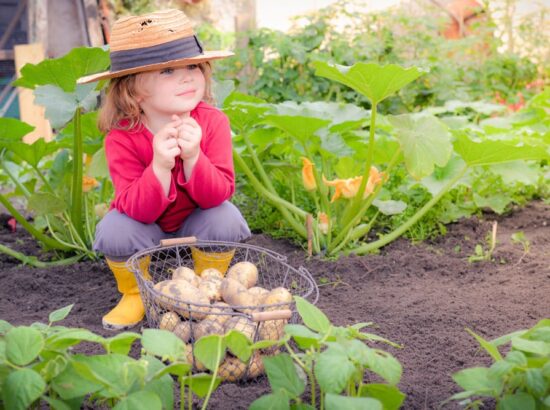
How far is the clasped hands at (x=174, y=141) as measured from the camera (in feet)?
7.57

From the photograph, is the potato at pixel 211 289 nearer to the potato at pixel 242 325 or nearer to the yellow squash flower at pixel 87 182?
the potato at pixel 242 325

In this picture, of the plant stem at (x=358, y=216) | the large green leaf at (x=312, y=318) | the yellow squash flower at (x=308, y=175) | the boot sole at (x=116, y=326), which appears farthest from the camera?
the yellow squash flower at (x=308, y=175)

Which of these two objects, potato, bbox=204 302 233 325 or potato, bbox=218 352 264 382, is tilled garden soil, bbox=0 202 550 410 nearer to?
potato, bbox=218 352 264 382

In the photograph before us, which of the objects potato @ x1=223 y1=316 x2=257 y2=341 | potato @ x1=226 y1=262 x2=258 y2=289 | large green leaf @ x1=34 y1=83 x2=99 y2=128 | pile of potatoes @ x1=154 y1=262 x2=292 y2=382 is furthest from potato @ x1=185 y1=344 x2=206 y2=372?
large green leaf @ x1=34 y1=83 x2=99 y2=128

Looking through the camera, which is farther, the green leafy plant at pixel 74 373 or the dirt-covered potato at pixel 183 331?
the dirt-covered potato at pixel 183 331

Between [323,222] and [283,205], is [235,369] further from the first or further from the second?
[283,205]

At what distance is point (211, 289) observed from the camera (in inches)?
86.0

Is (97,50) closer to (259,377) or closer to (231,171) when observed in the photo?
(231,171)

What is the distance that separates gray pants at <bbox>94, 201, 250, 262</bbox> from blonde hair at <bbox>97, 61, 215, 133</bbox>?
0.29 metres

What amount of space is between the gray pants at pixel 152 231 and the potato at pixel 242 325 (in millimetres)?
620

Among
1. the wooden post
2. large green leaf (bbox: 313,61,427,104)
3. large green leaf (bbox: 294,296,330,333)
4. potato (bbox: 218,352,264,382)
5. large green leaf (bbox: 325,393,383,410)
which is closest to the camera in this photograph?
large green leaf (bbox: 325,393,383,410)

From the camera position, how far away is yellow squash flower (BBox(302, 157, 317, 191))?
3127 millimetres

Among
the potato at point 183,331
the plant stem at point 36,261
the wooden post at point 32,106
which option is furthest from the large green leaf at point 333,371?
the wooden post at point 32,106

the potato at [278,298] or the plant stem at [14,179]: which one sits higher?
the potato at [278,298]
